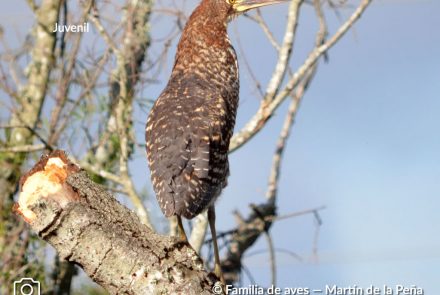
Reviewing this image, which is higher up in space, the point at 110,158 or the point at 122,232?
the point at 110,158

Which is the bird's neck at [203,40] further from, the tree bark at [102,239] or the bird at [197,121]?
the tree bark at [102,239]

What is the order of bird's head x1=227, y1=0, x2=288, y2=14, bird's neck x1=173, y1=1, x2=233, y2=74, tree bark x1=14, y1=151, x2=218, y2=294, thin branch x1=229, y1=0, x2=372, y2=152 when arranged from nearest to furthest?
tree bark x1=14, y1=151, x2=218, y2=294
bird's neck x1=173, y1=1, x2=233, y2=74
bird's head x1=227, y1=0, x2=288, y2=14
thin branch x1=229, y1=0, x2=372, y2=152

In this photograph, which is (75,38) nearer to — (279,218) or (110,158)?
(110,158)

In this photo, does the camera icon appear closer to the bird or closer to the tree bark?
the bird

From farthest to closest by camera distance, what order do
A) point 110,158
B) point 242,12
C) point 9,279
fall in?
1. point 110,158
2. point 9,279
3. point 242,12

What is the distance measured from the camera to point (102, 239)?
5.04 metres

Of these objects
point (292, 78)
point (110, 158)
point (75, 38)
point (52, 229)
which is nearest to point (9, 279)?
point (110, 158)

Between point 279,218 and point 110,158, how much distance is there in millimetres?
2125

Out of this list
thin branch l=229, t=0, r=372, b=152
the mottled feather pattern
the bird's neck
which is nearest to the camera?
the mottled feather pattern

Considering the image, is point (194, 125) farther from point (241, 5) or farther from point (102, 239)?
point (241, 5)

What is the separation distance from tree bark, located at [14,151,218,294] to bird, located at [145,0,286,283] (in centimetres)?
77

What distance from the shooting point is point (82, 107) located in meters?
9.76

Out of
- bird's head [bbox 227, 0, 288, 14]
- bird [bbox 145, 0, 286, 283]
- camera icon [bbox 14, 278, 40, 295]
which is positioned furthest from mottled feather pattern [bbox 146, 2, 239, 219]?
camera icon [bbox 14, 278, 40, 295]

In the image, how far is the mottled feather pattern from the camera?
606 centimetres
